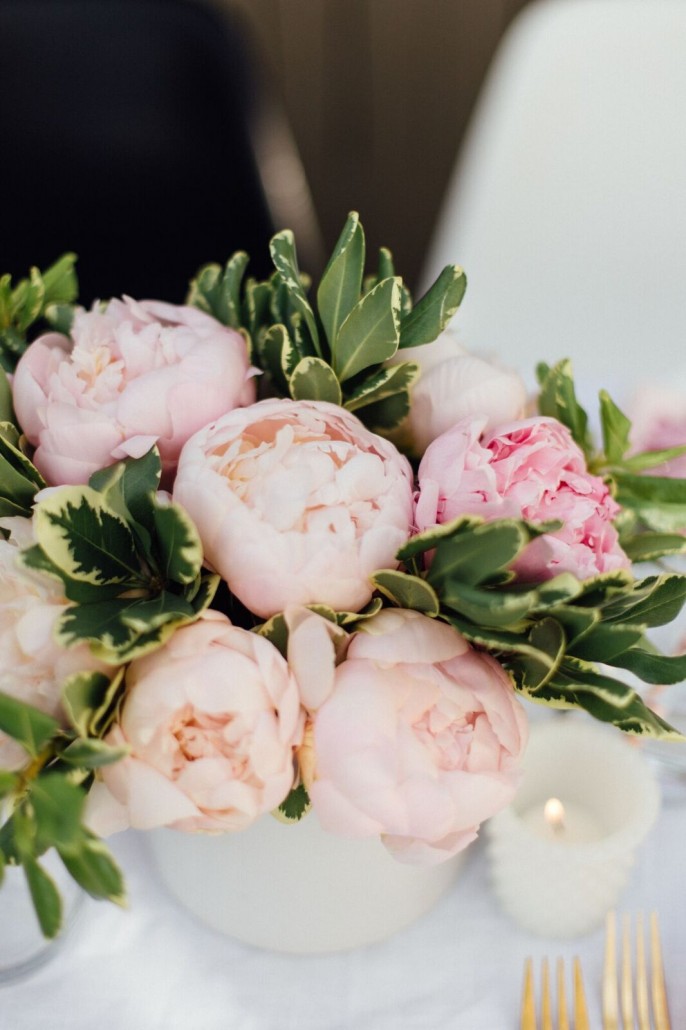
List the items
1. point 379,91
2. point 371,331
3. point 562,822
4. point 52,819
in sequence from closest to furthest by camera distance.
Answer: point 52,819 < point 371,331 < point 562,822 < point 379,91

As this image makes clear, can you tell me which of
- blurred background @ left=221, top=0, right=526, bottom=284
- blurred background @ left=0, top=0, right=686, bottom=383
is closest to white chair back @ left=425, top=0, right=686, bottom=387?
blurred background @ left=0, top=0, right=686, bottom=383

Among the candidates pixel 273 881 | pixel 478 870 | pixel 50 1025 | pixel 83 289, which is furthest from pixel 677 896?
pixel 83 289

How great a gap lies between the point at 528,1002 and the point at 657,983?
7 centimetres

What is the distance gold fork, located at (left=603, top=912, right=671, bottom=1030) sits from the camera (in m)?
0.50

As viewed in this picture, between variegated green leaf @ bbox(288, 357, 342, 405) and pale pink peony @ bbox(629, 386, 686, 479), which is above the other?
variegated green leaf @ bbox(288, 357, 342, 405)

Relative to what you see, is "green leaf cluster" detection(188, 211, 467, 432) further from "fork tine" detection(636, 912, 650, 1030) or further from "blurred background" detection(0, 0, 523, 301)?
"blurred background" detection(0, 0, 523, 301)

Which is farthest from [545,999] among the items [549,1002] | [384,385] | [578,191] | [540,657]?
[578,191]

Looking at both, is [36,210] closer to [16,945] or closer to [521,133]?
[521,133]

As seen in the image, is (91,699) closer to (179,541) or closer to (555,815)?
(179,541)

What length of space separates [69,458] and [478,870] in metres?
0.36

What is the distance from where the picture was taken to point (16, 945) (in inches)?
21.5

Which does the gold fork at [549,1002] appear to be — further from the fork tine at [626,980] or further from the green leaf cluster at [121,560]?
the green leaf cluster at [121,560]

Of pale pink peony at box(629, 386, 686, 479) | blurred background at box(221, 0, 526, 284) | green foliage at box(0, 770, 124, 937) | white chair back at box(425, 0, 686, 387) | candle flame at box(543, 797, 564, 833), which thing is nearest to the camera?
green foliage at box(0, 770, 124, 937)

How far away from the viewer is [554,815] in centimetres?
54
